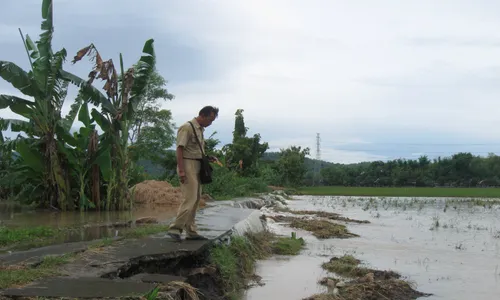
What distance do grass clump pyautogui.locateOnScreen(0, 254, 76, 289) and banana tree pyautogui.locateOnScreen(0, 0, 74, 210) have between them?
6827 mm

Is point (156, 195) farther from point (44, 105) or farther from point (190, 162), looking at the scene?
point (190, 162)

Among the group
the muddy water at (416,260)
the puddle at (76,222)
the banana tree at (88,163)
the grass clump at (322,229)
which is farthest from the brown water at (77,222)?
the grass clump at (322,229)

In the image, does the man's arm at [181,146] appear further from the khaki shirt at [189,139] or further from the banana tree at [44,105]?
the banana tree at [44,105]

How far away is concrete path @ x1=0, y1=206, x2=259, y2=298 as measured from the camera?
3719 millimetres

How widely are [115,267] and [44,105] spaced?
7671 millimetres

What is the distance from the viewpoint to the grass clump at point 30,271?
3.84 meters

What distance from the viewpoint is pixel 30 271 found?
4219 mm

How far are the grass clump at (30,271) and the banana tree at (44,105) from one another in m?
6.83

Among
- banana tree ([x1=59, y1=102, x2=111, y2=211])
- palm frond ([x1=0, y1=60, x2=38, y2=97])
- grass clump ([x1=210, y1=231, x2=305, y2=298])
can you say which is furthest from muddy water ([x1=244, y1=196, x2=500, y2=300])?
palm frond ([x1=0, y1=60, x2=38, y2=97])

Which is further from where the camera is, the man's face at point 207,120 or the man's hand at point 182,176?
the man's face at point 207,120

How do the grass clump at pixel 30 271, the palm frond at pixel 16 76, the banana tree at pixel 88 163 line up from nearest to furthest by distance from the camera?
1. the grass clump at pixel 30 271
2. the palm frond at pixel 16 76
3. the banana tree at pixel 88 163

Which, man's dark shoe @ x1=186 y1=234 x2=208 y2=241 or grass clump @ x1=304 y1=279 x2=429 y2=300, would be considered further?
man's dark shoe @ x1=186 y1=234 x2=208 y2=241

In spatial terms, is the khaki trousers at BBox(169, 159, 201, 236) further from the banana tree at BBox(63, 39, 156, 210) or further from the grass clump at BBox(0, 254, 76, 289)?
the banana tree at BBox(63, 39, 156, 210)

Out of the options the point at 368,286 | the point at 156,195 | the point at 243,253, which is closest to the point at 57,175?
the point at 156,195
